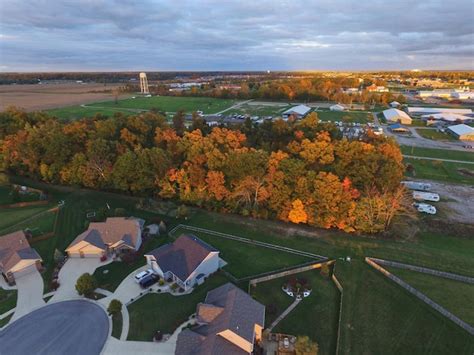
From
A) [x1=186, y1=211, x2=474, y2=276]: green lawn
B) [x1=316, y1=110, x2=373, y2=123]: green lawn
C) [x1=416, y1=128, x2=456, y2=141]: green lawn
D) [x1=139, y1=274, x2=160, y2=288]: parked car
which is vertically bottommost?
[x1=139, y1=274, x2=160, y2=288]: parked car

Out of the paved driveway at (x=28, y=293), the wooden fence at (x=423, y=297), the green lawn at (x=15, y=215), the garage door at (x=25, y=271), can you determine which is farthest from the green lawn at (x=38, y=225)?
the wooden fence at (x=423, y=297)

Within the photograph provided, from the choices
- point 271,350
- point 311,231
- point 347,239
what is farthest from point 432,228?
point 271,350

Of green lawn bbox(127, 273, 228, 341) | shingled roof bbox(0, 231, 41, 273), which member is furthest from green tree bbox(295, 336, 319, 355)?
shingled roof bbox(0, 231, 41, 273)

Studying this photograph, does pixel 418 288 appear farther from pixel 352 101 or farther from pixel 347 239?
pixel 352 101

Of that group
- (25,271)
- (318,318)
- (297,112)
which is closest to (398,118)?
(297,112)

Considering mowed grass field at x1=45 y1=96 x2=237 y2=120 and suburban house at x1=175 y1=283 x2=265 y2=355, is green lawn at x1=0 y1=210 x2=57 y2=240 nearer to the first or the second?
suburban house at x1=175 y1=283 x2=265 y2=355

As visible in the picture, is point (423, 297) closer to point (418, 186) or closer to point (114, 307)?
point (114, 307)

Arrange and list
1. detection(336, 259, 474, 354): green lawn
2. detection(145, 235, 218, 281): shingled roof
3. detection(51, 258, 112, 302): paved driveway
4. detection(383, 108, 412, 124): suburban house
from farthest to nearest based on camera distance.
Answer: detection(383, 108, 412, 124): suburban house, detection(145, 235, 218, 281): shingled roof, detection(51, 258, 112, 302): paved driveway, detection(336, 259, 474, 354): green lawn
